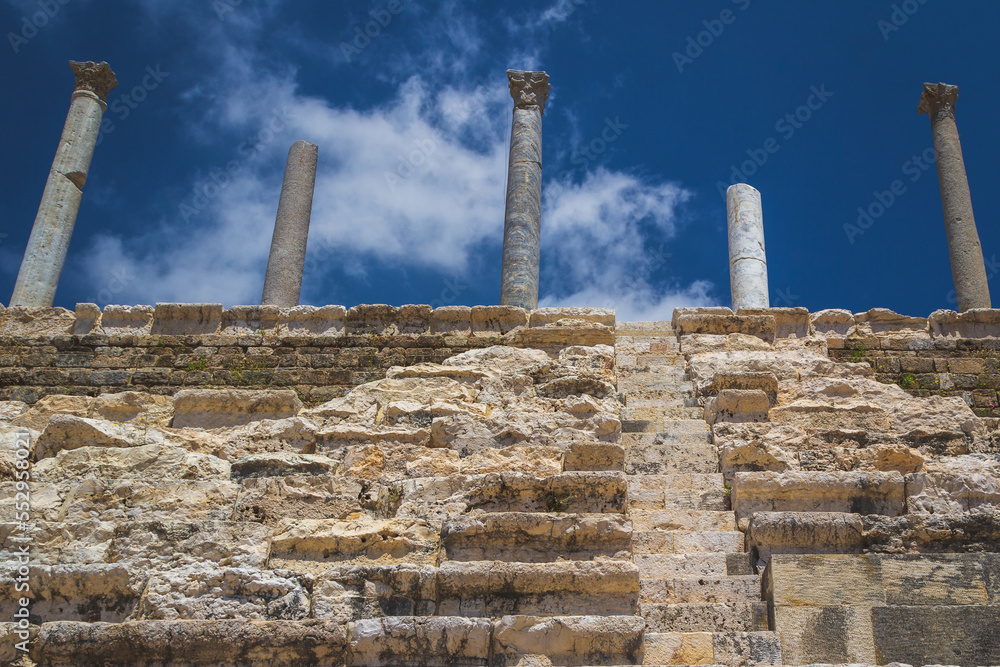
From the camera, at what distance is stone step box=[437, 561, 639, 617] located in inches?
194

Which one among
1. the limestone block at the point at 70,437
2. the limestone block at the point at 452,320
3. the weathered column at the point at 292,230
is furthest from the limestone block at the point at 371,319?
the weathered column at the point at 292,230

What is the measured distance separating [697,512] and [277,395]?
3.44 meters

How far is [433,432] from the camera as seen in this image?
21.7 ft

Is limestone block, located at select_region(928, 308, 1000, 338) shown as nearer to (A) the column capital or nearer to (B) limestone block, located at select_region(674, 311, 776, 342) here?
(B) limestone block, located at select_region(674, 311, 776, 342)

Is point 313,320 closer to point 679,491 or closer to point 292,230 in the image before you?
point 679,491

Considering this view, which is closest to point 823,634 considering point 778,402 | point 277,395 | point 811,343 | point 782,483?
point 782,483

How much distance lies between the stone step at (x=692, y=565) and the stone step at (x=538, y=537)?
0.23 metres

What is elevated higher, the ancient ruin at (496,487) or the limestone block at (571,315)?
the limestone block at (571,315)

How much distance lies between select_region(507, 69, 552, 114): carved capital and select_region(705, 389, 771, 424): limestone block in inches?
399

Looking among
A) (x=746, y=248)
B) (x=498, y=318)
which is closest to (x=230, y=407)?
(x=498, y=318)

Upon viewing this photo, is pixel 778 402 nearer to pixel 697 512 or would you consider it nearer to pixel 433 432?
pixel 697 512

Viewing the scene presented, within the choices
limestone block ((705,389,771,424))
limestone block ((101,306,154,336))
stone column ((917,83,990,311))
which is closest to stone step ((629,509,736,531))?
limestone block ((705,389,771,424))

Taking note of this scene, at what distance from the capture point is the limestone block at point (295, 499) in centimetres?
583

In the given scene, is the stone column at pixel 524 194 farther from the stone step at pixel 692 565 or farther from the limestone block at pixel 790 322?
the stone step at pixel 692 565
